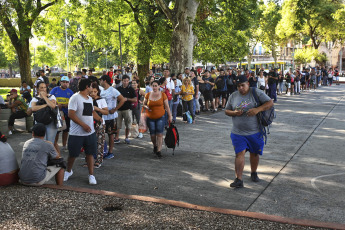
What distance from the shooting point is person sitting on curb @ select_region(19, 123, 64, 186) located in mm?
5812

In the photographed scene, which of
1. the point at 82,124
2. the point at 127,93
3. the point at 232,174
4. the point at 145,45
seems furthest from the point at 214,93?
the point at 82,124

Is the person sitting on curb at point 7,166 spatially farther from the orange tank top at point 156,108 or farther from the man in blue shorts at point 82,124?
the orange tank top at point 156,108

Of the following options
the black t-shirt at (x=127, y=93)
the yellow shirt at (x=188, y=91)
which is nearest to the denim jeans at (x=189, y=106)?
the yellow shirt at (x=188, y=91)

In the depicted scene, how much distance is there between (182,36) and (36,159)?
1374cm

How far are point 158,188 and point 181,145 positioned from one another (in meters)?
3.45

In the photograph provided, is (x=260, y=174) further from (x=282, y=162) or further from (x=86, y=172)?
(x=86, y=172)

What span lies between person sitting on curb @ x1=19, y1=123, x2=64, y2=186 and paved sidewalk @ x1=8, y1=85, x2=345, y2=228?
2.55 feet

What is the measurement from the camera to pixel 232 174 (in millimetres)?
7152

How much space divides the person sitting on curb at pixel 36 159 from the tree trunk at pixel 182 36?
13394mm

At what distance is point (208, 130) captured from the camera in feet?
39.4

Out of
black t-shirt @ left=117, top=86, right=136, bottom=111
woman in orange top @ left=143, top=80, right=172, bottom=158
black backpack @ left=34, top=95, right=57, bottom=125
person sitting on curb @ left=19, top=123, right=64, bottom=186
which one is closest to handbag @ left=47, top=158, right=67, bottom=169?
person sitting on curb @ left=19, top=123, right=64, bottom=186

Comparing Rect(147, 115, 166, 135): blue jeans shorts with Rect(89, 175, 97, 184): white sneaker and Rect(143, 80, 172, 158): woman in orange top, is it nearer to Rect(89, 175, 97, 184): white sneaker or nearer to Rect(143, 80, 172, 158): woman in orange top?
Rect(143, 80, 172, 158): woman in orange top

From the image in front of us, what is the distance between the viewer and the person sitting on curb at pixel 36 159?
229 inches

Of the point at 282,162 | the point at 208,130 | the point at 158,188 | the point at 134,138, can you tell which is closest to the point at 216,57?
the point at 208,130
